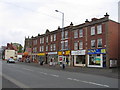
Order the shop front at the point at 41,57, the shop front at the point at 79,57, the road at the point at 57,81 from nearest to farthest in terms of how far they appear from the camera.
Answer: the road at the point at 57,81 → the shop front at the point at 79,57 → the shop front at the point at 41,57

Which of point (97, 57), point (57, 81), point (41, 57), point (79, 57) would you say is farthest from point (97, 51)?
point (41, 57)

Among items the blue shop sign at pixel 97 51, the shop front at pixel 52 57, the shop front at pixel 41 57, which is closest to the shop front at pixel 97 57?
the blue shop sign at pixel 97 51

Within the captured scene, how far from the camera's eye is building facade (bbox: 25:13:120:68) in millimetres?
31109

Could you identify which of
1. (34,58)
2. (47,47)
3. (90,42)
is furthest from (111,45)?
(34,58)

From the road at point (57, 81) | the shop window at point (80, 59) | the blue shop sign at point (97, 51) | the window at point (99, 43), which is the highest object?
the window at point (99, 43)

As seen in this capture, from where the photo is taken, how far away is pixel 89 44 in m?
34.4

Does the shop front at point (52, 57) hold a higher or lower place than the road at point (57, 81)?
higher

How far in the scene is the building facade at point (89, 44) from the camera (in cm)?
3111

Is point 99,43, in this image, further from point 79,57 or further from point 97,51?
point 79,57

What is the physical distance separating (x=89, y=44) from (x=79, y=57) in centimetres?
410

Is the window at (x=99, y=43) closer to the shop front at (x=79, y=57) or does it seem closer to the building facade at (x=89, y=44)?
the building facade at (x=89, y=44)

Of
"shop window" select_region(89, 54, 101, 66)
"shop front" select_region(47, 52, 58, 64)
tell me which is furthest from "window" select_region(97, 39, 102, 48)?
"shop front" select_region(47, 52, 58, 64)

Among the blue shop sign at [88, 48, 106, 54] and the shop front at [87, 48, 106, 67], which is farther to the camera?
the shop front at [87, 48, 106, 67]

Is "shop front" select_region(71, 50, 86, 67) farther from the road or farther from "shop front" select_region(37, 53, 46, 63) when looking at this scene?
the road
